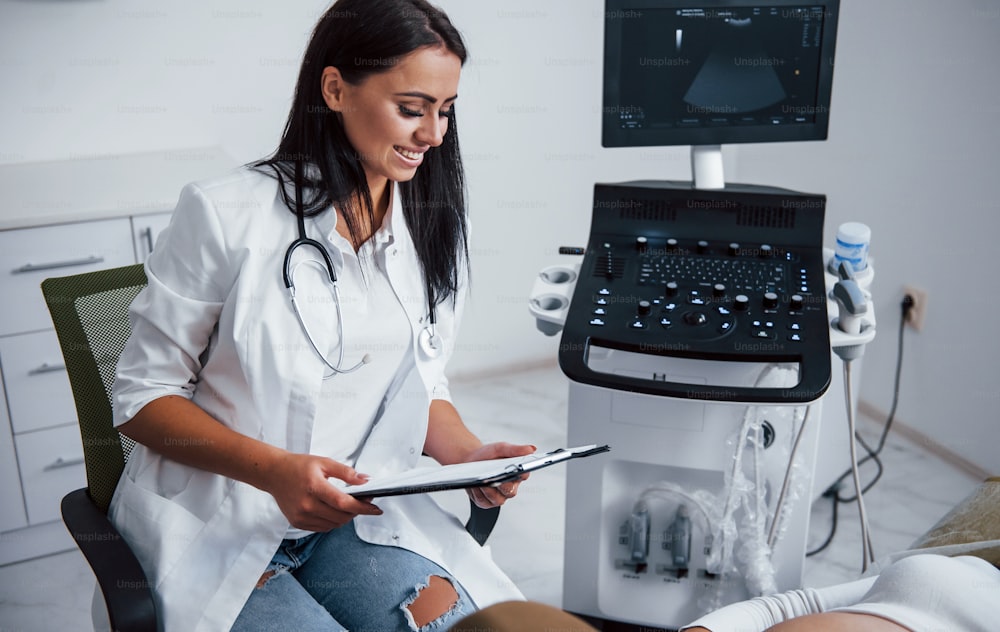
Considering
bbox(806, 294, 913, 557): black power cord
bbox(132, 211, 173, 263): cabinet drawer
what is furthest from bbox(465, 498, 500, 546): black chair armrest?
bbox(806, 294, 913, 557): black power cord

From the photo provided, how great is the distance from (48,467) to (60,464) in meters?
0.03

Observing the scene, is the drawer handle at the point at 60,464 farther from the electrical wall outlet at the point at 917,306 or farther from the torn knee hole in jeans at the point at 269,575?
the electrical wall outlet at the point at 917,306

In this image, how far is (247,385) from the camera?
133cm

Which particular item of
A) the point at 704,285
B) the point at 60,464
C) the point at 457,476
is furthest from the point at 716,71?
the point at 60,464

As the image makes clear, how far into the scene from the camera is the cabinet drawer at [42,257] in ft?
6.94

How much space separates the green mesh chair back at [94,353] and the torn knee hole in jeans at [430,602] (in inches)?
17.5

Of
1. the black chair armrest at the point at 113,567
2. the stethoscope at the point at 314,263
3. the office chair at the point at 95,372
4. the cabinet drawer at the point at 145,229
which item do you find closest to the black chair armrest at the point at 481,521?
the office chair at the point at 95,372

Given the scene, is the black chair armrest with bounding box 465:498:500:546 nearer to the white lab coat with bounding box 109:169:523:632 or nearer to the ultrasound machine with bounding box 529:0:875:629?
the white lab coat with bounding box 109:169:523:632

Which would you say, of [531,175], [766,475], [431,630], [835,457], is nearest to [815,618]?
[431,630]

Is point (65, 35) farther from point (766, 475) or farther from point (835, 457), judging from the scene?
point (835, 457)

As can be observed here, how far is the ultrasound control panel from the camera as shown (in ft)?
5.17

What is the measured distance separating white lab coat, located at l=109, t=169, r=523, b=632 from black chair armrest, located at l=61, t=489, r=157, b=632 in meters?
0.04

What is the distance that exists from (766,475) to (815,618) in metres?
0.62

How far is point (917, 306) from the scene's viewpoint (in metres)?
2.67
